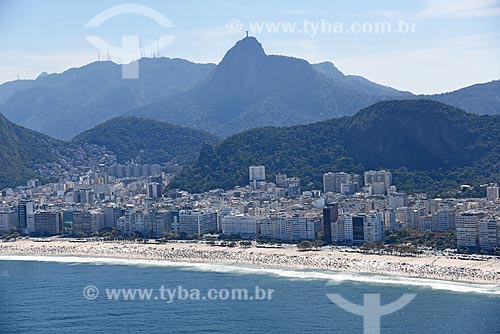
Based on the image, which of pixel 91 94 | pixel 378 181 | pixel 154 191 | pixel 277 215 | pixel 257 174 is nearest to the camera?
pixel 277 215

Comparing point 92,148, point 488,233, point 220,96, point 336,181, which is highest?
point 220,96

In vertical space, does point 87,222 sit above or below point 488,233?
above

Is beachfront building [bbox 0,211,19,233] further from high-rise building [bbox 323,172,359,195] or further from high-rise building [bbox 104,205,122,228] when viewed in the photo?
high-rise building [bbox 323,172,359,195]

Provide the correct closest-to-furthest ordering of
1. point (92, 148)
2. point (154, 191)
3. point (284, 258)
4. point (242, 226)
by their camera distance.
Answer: point (284, 258) < point (242, 226) < point (154, 191) < point (92, 148)

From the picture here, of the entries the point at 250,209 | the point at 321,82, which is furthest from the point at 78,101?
the point at 250,209

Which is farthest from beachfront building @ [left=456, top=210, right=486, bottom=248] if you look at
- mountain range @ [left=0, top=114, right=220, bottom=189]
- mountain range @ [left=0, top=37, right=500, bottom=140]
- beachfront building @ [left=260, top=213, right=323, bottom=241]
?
mountain range @ [left=0, top=37, right=500, bottom=140]

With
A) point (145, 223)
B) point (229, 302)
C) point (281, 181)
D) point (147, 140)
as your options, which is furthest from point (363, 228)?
point (147, 140)

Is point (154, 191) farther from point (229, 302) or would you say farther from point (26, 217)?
point (229, 302)
